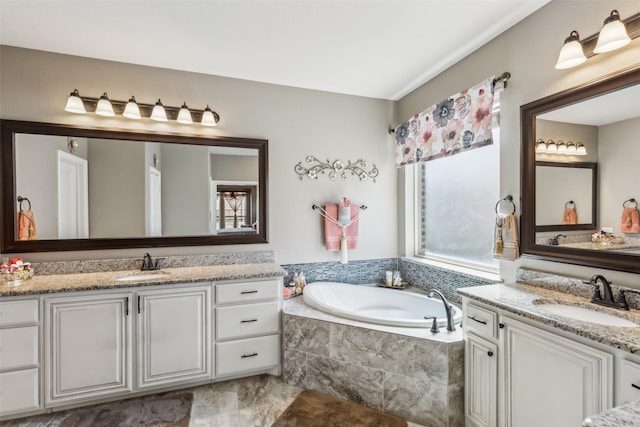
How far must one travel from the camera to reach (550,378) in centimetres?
146

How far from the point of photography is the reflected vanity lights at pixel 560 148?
72.2 inches

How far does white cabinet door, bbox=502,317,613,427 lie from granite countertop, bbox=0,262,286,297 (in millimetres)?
1658

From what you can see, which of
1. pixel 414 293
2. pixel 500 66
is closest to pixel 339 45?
pixel 500 66

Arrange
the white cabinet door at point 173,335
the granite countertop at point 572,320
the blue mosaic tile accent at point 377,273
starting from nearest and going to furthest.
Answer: the granite countertop at point 572,320 < the white cabinet door at point 173,335 < the blue mosaic tile accent at point 377,273

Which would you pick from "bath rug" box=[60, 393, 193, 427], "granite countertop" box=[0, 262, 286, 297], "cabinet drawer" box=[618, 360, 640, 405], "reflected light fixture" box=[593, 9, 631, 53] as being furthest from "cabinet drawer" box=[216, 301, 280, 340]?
"reflected light fixture" box=[593, 9, 631, 53]

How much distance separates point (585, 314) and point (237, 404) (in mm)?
2218

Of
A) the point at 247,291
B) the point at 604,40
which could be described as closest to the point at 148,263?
the point at 247,291

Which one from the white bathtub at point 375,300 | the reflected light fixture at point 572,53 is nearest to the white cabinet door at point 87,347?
the white bathtub at point 375,300

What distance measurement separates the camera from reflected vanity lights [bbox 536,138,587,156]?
1.83m

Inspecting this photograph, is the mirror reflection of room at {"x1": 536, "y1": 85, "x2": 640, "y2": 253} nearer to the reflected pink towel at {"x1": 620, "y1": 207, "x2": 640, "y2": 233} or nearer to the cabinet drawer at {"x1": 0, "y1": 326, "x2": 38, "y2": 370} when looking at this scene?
the reflected pink towel at {"x1": 620, "y1": 207, "x2": 640, "y2": 233}

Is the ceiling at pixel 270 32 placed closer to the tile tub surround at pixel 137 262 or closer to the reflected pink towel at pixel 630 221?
the reflected pink towel at pixel 630 221

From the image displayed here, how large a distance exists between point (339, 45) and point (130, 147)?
75.5 inches

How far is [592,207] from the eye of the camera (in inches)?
69.1

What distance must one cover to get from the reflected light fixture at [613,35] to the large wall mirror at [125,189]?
244 cm
